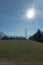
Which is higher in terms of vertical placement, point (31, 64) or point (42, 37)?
point (42, 37)

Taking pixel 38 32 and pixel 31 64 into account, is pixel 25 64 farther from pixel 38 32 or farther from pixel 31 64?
pixel 38 32

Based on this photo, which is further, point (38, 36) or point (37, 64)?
point (38, 36)

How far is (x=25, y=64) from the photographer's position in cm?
1597

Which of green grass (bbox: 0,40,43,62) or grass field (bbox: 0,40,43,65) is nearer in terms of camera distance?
grass field (bbox: 0,40,43,65)

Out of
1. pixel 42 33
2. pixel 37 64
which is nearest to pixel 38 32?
pixel 42 33

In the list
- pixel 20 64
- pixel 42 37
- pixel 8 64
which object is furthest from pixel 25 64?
pixel 42 37

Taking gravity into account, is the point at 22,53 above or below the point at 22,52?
below

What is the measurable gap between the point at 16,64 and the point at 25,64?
86 centimetres

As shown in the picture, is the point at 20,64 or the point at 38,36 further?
the point at 38,36

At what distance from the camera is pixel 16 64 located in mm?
15852

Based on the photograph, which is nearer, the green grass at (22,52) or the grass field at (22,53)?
the grass field at (22,53)

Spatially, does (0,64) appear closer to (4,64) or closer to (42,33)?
(4,64)

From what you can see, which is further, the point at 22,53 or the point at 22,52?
the point at 22,52

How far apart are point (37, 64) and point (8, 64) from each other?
276cm
